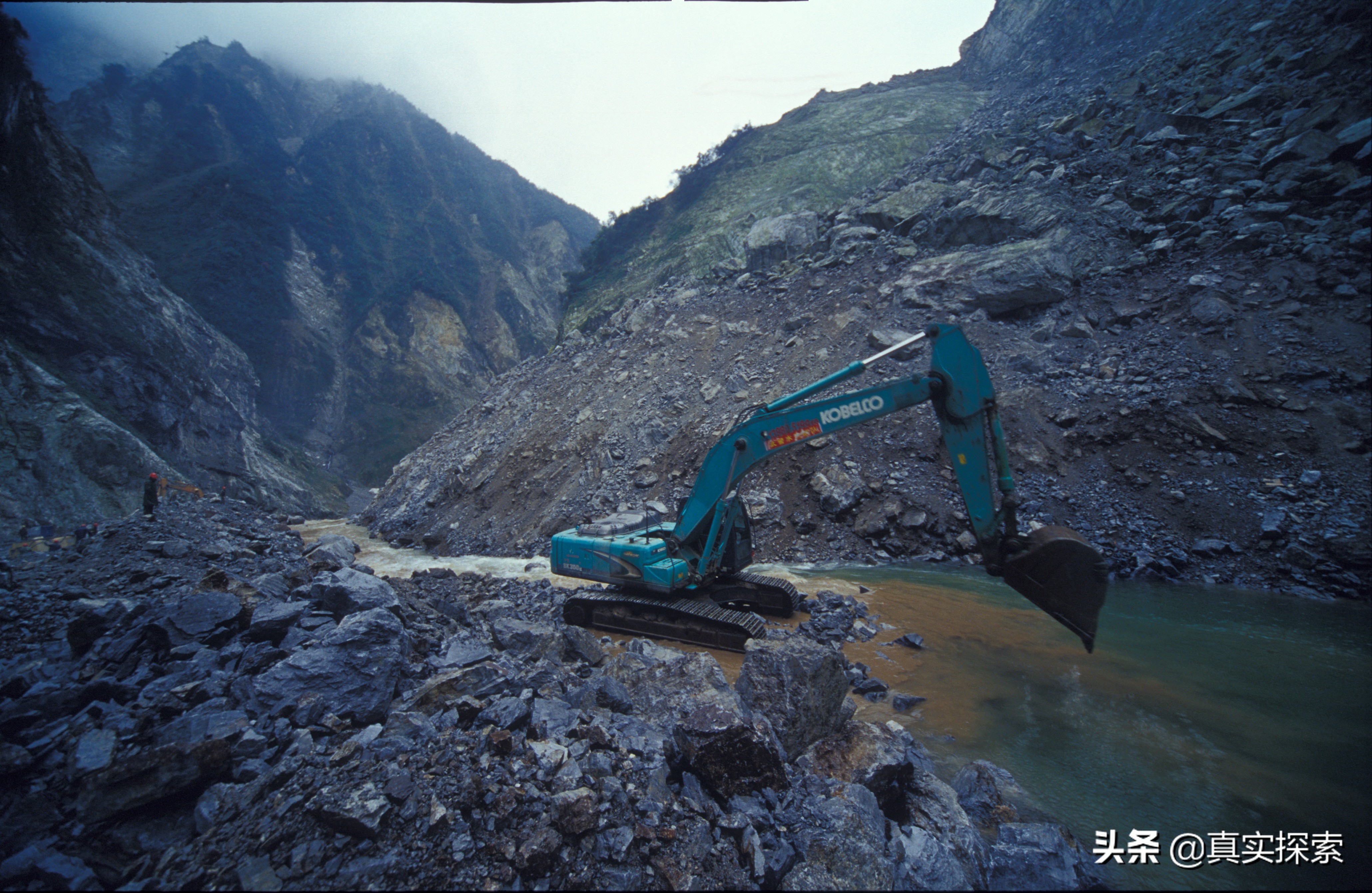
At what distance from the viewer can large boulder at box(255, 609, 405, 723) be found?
127 inches

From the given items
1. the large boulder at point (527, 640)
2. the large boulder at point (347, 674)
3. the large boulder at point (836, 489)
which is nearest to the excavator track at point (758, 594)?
the large boulder at point (527, 640)

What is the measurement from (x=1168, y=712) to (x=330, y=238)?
57156 millimetres

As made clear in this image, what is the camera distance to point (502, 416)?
750 inches

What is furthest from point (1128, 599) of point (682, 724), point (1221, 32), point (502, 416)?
point (1221, 32)

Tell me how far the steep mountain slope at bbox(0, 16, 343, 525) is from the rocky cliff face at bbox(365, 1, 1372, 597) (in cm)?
716

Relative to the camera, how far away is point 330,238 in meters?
44.9

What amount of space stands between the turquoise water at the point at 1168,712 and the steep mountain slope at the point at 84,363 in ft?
62.7

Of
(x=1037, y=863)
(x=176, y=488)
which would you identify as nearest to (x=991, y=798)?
(x=1037, y=863)

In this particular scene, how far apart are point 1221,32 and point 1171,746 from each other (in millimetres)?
24356

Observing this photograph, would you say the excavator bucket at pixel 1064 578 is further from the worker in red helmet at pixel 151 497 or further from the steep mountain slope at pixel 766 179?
the steep mountain slope at pixel 766 179

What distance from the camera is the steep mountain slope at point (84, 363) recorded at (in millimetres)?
13086

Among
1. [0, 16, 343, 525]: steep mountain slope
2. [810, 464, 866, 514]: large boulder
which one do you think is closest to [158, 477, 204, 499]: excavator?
[0, 16, 343, 525]: steep mountain slope

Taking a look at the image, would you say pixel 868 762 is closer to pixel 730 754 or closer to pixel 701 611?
pixel 730 754

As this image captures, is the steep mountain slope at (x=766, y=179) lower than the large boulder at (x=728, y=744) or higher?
higher
